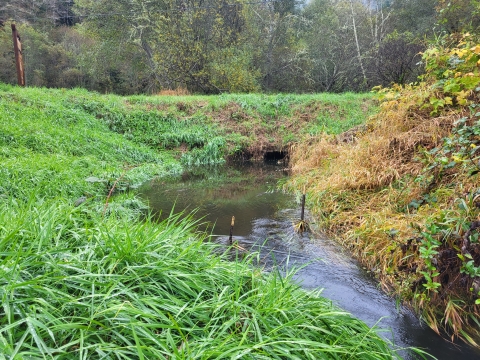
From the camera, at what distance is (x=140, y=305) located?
1836mm

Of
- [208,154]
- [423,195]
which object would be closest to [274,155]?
[208,154]

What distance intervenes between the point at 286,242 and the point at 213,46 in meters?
15.9

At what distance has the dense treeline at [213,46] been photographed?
1791 cm

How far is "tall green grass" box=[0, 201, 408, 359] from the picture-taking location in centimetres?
157

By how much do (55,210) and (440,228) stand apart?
10.6 feet

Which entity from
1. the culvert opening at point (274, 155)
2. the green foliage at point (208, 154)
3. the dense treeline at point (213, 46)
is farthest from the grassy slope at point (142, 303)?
the dense treeline at point (213, 46)

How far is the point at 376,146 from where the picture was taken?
221 inches

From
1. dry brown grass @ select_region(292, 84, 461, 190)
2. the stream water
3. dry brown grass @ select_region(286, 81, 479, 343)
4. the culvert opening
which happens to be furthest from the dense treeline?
dry brown grass @ select_region(286, 81, 479, 343)

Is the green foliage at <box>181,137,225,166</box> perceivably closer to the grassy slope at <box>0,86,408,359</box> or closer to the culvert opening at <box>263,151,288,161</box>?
the culvert opening at <box>263,151,288,161</box>

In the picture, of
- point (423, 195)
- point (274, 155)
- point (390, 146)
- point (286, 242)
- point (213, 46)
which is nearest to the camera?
point (423, 195)

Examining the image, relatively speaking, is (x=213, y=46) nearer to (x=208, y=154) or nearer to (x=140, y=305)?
(x=208, y=154)

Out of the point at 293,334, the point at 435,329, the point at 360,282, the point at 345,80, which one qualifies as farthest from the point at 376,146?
the point at 345,80

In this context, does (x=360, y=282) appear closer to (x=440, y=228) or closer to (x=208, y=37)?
(x=440, y=228)

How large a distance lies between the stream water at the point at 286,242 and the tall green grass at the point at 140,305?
0.58m
